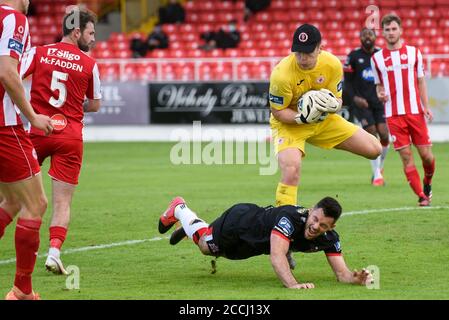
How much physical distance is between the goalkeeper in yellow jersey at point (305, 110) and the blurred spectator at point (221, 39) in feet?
67.4

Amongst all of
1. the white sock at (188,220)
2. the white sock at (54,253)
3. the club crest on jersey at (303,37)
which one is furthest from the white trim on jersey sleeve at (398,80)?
the white sock at (54,253)

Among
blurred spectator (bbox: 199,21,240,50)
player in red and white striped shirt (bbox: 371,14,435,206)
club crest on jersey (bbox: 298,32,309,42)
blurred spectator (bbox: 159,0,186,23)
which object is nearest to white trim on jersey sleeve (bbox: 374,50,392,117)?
player in red and white striped shirt (bbox: 371,14,435,206)

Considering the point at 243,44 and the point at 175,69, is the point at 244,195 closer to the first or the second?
the point at 175,69

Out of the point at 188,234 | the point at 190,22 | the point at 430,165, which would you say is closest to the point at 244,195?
the point at 430,165

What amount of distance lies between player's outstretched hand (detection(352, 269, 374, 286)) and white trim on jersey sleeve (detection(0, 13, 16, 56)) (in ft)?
10.6

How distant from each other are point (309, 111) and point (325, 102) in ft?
0.56

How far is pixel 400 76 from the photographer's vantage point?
1363cm

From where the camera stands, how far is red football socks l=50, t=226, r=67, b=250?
915 cm

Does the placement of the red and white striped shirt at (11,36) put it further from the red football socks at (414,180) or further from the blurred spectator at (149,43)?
the blurred spectator at (149,43)

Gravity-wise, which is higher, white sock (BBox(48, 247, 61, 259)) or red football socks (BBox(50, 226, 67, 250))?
red football socks (BBox(50, 226, 67, 250))

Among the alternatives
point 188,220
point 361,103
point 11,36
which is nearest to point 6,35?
point 11,36

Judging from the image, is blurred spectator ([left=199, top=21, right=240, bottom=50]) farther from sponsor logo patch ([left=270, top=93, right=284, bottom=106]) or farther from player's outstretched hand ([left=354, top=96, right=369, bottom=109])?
sponsor logo patch ([left=270, top=93, right=284, bottom=106])
